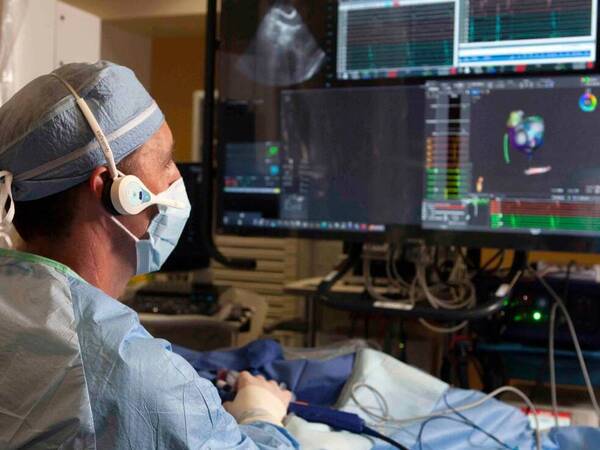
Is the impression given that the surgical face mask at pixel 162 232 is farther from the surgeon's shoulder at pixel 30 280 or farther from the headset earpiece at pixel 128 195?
the surgeon's shoulder at pixel 30 280

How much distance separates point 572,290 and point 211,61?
1.02m

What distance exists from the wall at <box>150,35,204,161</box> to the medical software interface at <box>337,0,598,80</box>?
178cm

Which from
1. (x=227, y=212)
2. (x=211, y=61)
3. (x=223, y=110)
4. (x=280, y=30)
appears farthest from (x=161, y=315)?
(x=280, y=30)

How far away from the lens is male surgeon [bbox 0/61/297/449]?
0.75 m

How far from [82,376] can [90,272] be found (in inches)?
8.2

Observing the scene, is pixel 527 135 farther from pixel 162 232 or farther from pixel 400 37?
pixel 162 232

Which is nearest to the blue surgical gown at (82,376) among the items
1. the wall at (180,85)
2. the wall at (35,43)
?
the wall at (35,43)

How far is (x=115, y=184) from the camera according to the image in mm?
889

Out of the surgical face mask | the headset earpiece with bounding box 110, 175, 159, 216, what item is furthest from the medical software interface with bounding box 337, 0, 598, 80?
the headset earpiece with bounding box 110, 175, 159, 216

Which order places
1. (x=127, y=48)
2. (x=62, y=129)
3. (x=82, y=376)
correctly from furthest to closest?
(x=127, y=48)
(x=62, y=129)
(x=82, y=376)

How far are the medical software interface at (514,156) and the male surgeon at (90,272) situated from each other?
68 cm

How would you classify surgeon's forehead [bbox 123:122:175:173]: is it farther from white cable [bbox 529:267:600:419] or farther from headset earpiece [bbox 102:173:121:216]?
white cable [bbox 529:267:600:419]

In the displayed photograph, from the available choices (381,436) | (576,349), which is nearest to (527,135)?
(576,349)

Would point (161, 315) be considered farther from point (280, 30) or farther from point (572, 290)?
point (572, 290)
